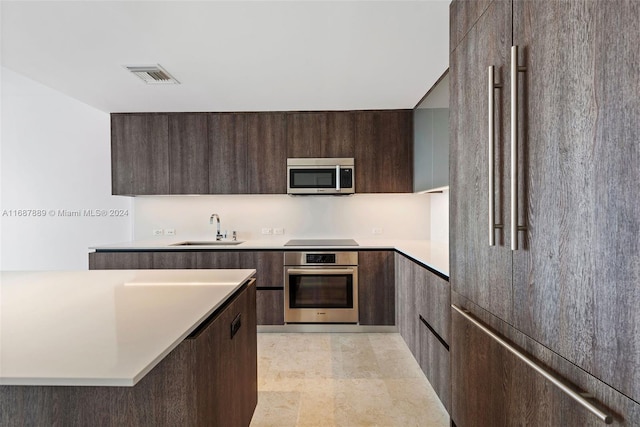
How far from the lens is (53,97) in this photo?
14.0 feet

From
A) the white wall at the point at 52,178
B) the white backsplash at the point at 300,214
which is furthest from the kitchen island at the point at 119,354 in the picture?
the white wall at the point at 52,178

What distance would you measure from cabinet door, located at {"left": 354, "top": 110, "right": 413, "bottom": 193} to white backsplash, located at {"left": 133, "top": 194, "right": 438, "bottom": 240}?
35cm

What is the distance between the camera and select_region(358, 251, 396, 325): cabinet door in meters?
3.37

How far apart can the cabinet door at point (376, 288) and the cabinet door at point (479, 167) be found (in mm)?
1660

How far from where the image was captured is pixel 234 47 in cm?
226

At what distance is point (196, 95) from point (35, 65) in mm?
→ 1170

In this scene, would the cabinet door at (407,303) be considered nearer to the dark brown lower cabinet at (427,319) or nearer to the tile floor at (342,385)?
the dark brown lower cabinet at (427,319)

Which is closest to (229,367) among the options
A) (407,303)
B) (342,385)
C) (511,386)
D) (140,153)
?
(511,386)

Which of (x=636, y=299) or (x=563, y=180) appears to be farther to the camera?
(x=563, y=180)

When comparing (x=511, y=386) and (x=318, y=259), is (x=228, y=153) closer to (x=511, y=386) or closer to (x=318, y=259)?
(x=318, y=259)

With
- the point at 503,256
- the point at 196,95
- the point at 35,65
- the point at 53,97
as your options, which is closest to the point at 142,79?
the point at 196,95

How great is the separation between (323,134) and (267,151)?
25.1 inches

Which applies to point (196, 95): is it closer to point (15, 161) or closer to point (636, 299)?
point (15, 161)

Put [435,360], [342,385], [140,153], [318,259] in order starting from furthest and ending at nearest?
1. [140,153]
2. [318,259]
3. [342,385]
4. [435,360]
